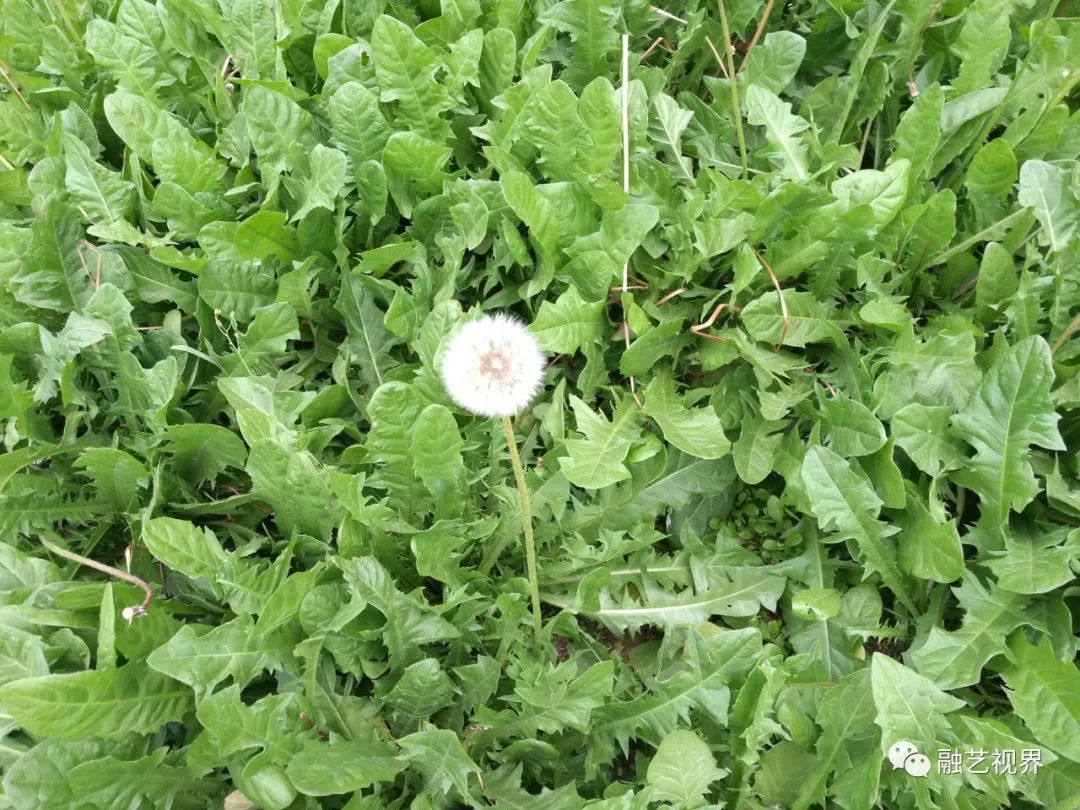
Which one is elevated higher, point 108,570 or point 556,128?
point 556,128

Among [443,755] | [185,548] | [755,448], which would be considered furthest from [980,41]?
[185,548]

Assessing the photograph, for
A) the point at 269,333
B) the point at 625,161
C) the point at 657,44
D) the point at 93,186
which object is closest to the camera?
the point at 269,333

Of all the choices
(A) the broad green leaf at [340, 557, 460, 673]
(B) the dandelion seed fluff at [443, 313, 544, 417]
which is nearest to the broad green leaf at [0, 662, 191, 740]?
(A) the broad green leaf at [340, 557, 460, 673]

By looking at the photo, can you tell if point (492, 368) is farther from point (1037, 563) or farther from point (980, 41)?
point (980, 41)

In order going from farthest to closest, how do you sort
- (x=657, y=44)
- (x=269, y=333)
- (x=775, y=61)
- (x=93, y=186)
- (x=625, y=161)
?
1. (x=657, y=44)
2. (x=775, y=61)
3. (x=93, y=186)
4. (x=625, y=161)
5. (x=269, y=333)

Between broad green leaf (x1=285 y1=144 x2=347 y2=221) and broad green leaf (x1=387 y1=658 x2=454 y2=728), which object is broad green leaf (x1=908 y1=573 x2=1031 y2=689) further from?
broad green leaf (x1=285 y1=144 x2=347 y2=221)

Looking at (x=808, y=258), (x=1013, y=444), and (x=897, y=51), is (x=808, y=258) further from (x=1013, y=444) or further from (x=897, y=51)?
(x=897, y=51)

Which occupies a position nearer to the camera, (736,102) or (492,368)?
(492,368)
